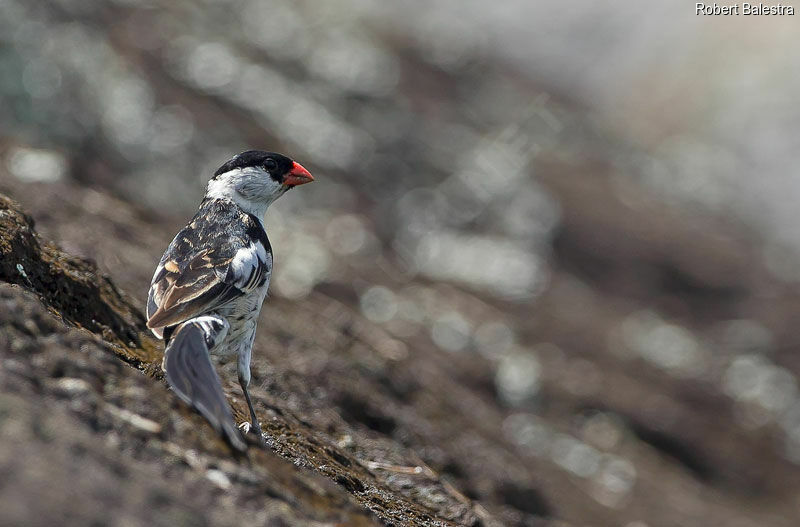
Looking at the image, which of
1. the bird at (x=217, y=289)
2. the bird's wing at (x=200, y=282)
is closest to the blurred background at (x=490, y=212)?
the bird at (x=217, y=289)

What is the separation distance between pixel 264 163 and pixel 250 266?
1695 mm

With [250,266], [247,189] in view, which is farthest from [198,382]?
[247,189]

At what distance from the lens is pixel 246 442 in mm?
4562

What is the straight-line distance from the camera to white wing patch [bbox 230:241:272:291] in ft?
20.4

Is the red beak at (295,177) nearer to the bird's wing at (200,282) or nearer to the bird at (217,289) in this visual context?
the bird at (217,289)

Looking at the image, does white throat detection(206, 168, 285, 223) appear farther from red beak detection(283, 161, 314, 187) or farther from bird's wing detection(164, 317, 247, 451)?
bird's wing detection(164, 317, 247, 451)

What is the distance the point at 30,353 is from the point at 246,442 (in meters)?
1.09

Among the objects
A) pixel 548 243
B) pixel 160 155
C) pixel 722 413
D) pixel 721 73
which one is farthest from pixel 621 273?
pixel 721 73

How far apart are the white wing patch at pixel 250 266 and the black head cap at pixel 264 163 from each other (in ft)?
3.84

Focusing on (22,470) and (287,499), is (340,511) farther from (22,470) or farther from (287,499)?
(22,470)

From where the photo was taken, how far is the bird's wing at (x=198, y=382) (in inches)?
174

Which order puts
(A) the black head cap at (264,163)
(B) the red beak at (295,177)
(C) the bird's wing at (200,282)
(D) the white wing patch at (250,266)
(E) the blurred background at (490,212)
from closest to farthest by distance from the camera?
(C) the bird's wing at (200,282) → (D) the white wing patch at (250,266) → (A) the black head cap at (264,163) → (B) the red beak at (295,177) → (E) the blurred background at (490,212)

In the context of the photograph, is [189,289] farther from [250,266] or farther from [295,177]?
[295,177]

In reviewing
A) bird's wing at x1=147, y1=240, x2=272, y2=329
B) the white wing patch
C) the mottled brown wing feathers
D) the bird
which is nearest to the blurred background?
the bird
